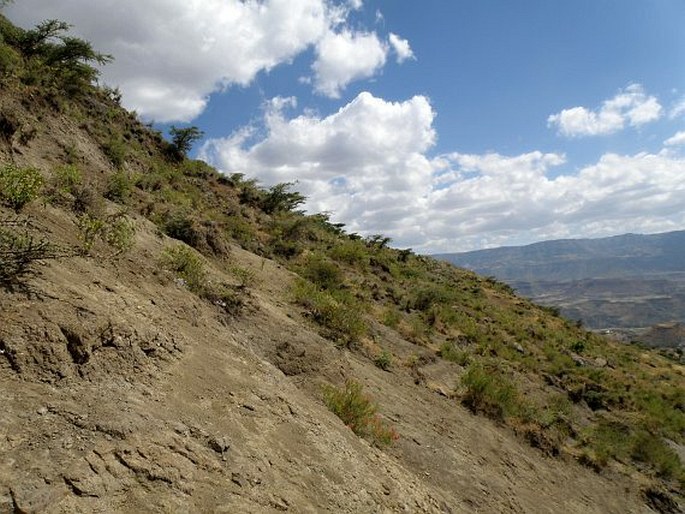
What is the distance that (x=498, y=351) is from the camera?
21.0 m

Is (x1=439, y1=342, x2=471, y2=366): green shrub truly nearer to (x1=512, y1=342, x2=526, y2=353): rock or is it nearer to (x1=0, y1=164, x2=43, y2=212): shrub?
(x1=512, y1=342, x2=526, y2=353): rock

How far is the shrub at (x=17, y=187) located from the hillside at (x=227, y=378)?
0.03m

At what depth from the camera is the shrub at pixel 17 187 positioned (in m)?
7.74

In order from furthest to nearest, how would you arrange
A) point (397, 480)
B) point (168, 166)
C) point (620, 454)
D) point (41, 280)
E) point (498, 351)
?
point (168, 166), point (498, 351), point (620, 454), point (397, 480), point (41, 280)

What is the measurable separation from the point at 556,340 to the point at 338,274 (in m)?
14.5

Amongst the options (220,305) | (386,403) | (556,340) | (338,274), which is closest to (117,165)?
(338,274)

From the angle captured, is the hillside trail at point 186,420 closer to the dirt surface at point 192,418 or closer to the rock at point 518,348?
the dirt surface at point 192,418

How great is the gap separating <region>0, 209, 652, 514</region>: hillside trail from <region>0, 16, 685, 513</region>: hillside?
0.03m

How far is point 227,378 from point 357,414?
110 inches

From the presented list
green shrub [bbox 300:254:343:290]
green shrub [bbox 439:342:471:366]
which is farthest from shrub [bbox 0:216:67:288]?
green shrub [bbox 439:342:471:366]

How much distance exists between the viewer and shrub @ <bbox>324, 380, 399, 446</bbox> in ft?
28.1

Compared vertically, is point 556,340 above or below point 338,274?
below

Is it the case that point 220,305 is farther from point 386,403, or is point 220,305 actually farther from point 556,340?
point 556,340

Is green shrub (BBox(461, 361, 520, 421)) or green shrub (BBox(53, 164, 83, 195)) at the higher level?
green shrub (BBox(53, 164, 83, 195))
